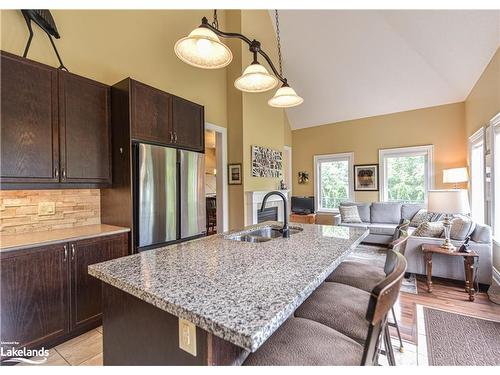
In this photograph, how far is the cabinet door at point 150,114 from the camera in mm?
2488

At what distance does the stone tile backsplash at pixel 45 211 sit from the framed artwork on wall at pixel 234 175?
82.9 inches

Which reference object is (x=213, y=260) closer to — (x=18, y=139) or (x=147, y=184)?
(x=147, y=184)

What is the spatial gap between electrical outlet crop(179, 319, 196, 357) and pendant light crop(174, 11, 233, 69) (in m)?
1.56

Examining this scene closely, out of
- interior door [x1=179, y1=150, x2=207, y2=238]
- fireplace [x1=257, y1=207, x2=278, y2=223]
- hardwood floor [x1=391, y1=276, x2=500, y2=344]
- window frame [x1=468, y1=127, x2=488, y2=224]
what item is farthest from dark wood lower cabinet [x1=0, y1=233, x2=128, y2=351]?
window frame [x1=468, y1=127, x2=488, y2=224]

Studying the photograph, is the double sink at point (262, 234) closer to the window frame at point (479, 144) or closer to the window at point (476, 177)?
the window frame at point (479, 144)

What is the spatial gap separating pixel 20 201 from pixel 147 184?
101cm

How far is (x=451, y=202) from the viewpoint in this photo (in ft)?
9.33

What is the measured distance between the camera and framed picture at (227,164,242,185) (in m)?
4.29

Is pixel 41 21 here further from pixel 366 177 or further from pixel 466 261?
pixel 366 177

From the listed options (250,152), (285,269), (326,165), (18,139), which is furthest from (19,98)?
(326,165)

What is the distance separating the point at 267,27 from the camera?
498 centimetres

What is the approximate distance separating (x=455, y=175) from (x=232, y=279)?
532 centimetres

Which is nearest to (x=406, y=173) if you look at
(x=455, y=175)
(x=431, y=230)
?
(x=455, y=175)

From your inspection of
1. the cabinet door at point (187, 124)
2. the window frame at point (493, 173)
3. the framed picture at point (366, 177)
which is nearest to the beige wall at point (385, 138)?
the framed picture at point (366, 177)
